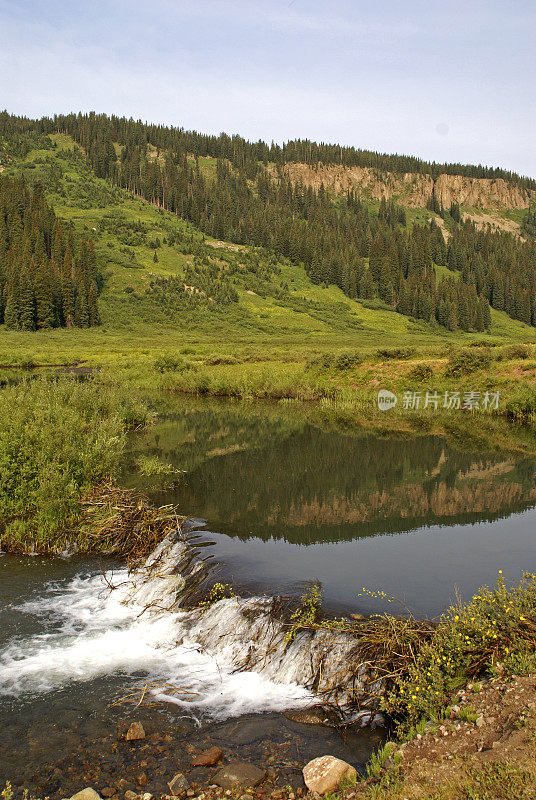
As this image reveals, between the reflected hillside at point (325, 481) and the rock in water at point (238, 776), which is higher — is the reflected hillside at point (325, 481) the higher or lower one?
the lower one

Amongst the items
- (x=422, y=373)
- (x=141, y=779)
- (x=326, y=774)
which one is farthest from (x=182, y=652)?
(x=422, y=373)

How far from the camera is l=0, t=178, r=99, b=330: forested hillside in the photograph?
304ft

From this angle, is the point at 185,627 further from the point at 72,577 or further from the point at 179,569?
the point at 72,577

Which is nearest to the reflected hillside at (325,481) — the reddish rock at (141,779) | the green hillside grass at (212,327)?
the reddish rock at (141,779)

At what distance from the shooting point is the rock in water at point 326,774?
6.19 meters

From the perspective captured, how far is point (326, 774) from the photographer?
6309 mm

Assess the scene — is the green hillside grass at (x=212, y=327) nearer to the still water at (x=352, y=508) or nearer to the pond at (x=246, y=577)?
the still water at (x=352, y=508)

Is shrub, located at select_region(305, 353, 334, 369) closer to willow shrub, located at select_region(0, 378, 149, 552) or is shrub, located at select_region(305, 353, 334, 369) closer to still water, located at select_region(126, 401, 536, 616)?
still water, located at select_region(126, 401, 536, 616)

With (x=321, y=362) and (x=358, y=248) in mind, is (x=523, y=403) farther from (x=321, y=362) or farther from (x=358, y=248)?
(x=358, y=248)

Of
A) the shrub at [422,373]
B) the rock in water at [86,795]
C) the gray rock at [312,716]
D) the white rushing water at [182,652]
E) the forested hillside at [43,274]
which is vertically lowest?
the white rushing water at [182,652]

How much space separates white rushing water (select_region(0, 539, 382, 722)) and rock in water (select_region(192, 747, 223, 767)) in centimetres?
93

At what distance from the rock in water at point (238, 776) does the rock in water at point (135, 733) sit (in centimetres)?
134

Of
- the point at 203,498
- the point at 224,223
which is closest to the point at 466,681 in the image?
the point at 203,498

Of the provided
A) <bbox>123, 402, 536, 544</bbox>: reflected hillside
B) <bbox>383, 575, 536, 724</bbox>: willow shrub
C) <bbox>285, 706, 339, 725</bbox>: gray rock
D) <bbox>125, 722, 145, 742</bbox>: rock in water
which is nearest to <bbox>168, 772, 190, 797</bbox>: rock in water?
<bbox>125, 722, 145, 742</bbox>: rock in water
